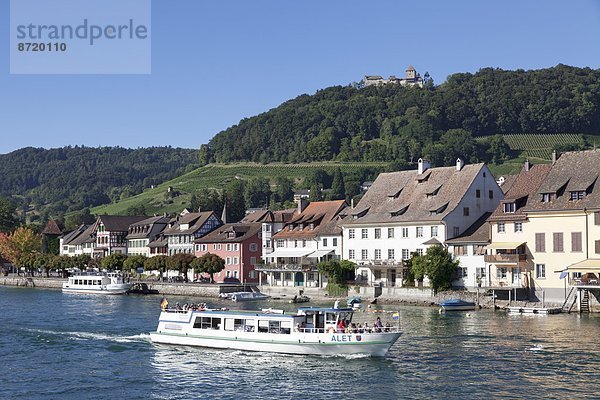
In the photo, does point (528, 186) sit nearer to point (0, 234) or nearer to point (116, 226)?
point (116, 226)

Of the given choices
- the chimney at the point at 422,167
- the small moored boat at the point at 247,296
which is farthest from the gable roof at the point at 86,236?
the chimney at the point at 422,167

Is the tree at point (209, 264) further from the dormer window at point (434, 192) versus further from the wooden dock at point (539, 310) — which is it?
the wooden dock at point (539, 310)

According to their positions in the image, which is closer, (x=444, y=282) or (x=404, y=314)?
(x=404, y=314)

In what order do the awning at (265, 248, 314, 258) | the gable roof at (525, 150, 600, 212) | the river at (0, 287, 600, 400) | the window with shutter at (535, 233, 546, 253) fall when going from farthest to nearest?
the awning at (265, 248, 314, 258)
the window with shutter at (535, 233, 546, 253)
the gable roof at (525, 150, 600, 212)
the river at (0, 287, 600, 400)

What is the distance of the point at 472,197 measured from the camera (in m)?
98.4

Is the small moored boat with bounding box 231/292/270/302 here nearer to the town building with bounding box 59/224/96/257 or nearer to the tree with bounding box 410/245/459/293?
the tree with bounding box 410/245/459/293

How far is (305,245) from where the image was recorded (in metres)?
117

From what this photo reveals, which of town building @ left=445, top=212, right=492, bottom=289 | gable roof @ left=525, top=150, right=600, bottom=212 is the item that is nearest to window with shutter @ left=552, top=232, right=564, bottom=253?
gable roof @ left=525, top=150, right=600, bottom=212

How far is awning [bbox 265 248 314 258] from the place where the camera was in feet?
376

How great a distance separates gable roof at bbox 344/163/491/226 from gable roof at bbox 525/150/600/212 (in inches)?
501

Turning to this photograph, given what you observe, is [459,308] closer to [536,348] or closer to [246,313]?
[536,348]

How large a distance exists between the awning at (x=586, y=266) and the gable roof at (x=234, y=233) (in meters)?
59.3

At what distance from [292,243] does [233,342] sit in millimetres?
60602

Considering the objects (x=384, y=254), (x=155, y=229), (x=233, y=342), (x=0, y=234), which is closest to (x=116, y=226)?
(x=155, y=229)
